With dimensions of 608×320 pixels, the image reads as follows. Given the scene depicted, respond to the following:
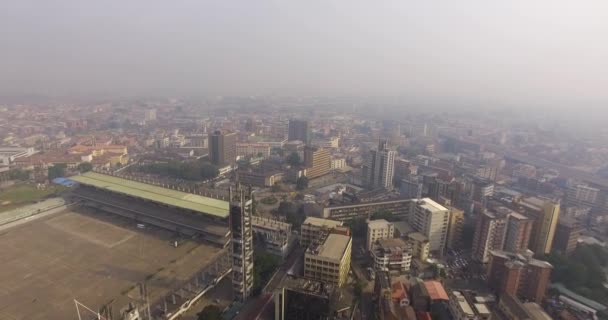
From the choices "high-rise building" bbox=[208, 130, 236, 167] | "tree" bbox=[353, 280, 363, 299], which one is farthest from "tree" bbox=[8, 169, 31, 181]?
"tree" bbox=[353, 280, 363, 299]

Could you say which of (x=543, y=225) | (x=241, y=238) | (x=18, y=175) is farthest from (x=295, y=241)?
(x=18, y=175)

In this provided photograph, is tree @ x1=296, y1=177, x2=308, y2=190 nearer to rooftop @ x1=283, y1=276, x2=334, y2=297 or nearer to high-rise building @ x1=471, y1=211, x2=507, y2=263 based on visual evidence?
high-rise building @ x1=471, y1=211, x2=507, y2=263

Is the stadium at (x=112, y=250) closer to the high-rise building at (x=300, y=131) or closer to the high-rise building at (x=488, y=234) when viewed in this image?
the high-rise building at (x=488, y=234)

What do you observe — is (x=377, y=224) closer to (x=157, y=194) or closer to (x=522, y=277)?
(x=522, y=277)

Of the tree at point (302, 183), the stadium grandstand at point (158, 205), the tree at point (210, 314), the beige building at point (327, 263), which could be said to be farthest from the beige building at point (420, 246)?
the tree at point (302, 183)

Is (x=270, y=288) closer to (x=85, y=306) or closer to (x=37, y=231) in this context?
(x=85, y=306)

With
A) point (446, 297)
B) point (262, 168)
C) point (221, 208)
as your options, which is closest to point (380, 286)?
point (446, 297)

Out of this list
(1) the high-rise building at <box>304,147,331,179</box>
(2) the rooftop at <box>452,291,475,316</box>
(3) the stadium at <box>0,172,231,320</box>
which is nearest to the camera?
(2) the rooftop at <box>452,291,475,316</box>
